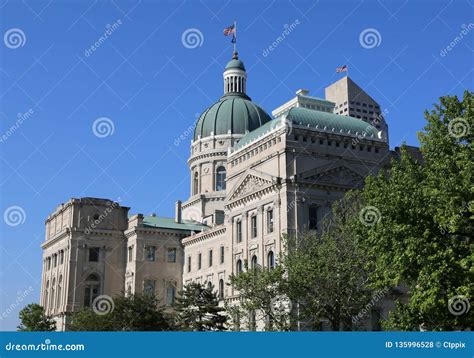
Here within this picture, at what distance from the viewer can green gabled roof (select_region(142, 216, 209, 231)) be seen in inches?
3497

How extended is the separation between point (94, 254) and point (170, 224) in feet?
35.4

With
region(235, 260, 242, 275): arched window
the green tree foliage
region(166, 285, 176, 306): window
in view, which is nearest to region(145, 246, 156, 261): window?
region(166, 285, 176, 306): window

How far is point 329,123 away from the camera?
2542 inches

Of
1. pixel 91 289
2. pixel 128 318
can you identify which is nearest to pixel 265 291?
pixel 128 318

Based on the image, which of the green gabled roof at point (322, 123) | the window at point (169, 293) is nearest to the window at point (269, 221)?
the green gabled roof at point (322, 123)

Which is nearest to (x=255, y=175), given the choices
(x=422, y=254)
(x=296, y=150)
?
(x=296, y=150)

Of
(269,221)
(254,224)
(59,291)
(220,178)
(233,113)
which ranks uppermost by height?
(233,113)

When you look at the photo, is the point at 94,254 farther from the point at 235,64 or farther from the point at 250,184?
the point at 235,64

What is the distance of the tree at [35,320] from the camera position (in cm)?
8094

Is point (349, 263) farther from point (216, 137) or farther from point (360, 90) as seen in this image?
point (360, 90)

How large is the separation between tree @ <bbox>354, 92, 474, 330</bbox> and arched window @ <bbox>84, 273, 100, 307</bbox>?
57.2 m

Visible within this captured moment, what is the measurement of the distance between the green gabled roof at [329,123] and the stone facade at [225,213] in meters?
0.12

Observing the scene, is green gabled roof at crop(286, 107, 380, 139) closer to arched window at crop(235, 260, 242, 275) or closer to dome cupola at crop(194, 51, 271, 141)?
arched window at crop(235, 260, 242, 275)

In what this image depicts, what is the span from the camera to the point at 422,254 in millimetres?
31984
